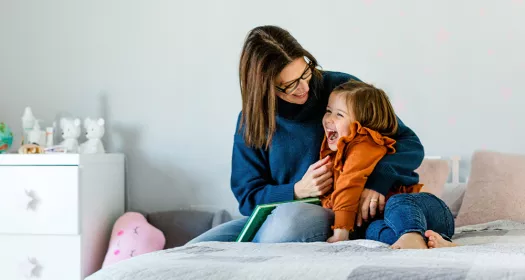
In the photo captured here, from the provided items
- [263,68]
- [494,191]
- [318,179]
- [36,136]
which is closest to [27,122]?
[36,136]

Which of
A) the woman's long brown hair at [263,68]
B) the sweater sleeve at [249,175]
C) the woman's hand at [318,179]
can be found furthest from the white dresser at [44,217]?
the woman's hand at [318,179]

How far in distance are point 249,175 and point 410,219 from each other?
2.10 feet

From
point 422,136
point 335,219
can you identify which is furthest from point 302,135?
point 422,136

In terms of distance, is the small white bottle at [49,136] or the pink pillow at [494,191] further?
the small white bottle at [49,136]

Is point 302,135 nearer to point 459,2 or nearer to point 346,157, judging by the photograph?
point 346,157

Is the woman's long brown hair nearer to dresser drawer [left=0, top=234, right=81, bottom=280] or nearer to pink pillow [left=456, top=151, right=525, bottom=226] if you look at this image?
pink pillow [left=456, top=151, right=525, bottom=226]

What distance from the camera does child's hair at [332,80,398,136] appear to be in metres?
1.77

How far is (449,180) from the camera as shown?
270cm

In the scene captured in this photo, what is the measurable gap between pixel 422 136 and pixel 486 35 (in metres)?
0.46

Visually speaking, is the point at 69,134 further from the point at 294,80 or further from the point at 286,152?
the point at 294,80

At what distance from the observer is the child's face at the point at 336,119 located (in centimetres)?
179

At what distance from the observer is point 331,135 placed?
1849 millimetres

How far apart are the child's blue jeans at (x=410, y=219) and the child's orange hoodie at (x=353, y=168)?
0.07 m

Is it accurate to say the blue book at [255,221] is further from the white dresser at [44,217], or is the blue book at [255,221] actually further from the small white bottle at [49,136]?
the small white bottle at [49,136]
